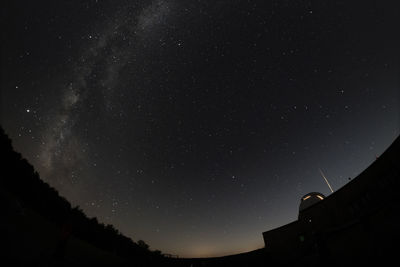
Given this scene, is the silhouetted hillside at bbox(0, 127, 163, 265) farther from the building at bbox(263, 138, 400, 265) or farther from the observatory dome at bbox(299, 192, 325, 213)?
the observatory dome at bbox(299, 192, 325, 213)

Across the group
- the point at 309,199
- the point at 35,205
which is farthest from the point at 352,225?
the point at 309,199

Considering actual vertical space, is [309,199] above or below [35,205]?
above

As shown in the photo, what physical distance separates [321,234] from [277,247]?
797 inches

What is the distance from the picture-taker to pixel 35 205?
14445 millimetres

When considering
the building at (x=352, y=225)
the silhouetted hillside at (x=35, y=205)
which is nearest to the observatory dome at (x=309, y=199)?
the building at (x=352, y=225)

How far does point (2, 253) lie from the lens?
344 inches

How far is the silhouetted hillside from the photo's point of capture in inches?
451

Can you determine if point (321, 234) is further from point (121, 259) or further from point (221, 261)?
point (221, 261)

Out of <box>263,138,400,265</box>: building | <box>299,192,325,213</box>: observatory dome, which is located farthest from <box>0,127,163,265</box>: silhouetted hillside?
<box>299,192,325,213</box>: observatory dome

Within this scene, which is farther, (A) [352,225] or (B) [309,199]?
(B) [309,199]

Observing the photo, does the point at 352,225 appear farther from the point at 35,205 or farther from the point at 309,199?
the point at 309,199

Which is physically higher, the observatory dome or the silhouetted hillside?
the observatory dome

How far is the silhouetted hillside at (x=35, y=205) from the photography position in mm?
11453

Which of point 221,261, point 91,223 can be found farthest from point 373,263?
point 221,261
